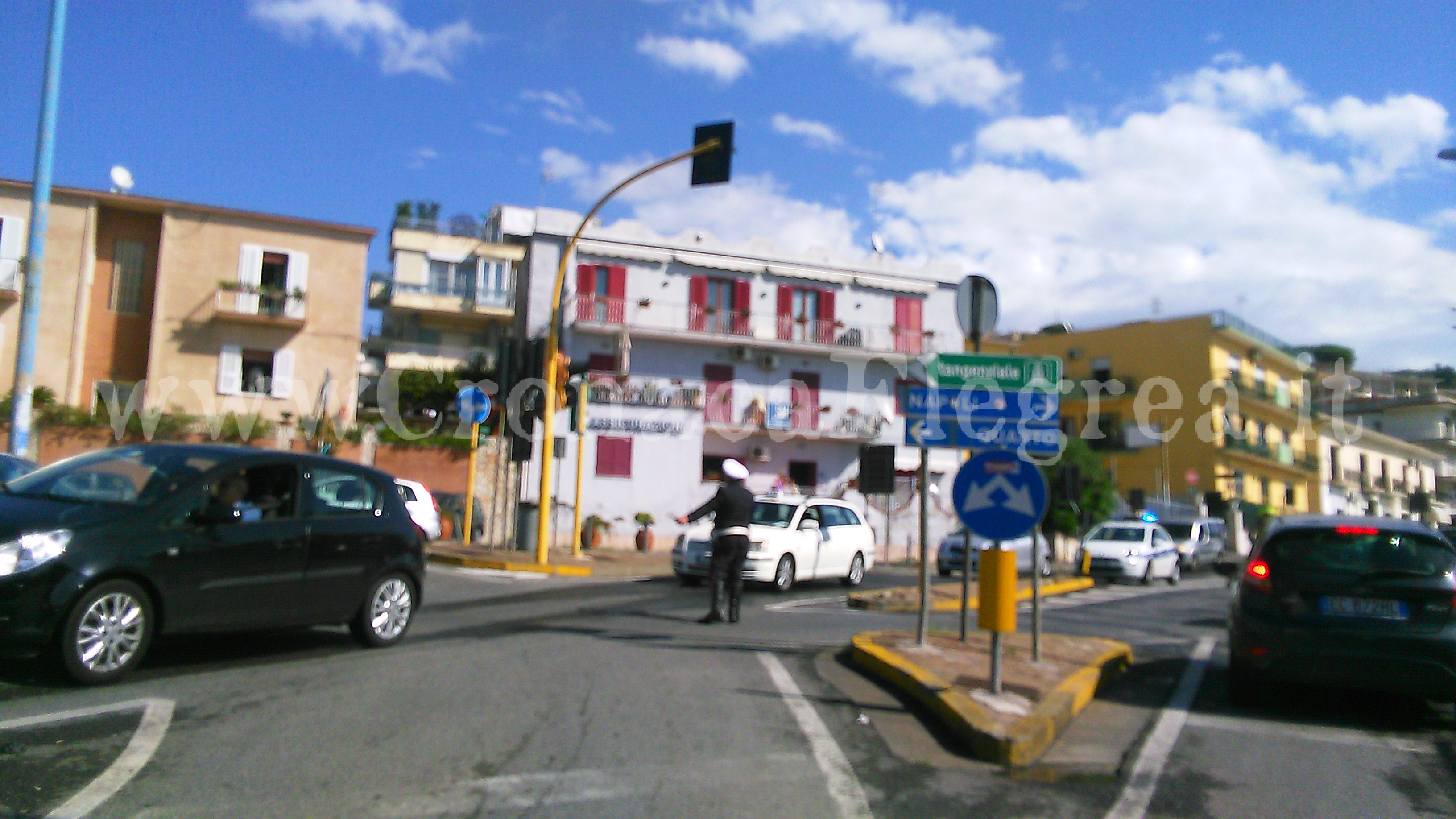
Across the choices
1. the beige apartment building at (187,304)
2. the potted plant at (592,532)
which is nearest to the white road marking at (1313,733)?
the potted plant at (592,532)

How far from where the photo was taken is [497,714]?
19.7 ft

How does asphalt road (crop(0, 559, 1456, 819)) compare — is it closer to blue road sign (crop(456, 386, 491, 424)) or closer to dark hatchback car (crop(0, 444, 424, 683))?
dark hatchback car (crop(0, 444, 424, 683))

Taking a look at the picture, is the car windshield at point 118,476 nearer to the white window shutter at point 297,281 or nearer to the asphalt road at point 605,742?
the asphalt road at point 605,742

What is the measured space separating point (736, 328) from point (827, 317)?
11.6 feet

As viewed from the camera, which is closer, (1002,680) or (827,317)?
(1002,680)

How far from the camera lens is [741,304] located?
117ft

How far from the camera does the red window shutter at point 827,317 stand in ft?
120

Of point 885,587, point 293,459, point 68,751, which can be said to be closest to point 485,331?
point 885,587

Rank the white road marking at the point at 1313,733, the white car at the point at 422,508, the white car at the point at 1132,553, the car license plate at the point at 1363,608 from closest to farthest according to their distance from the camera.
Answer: the white road marking at the point at 1313,733 → the car license plate at the point at 1363,608 → the white car at the point at 422,508 → the white car at the point at 1132,553

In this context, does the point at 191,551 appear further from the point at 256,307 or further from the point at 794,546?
the point at 256,307

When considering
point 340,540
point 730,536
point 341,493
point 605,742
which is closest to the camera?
point 605,742

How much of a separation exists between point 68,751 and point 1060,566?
3223 cm

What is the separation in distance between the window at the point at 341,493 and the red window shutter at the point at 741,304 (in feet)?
90.2

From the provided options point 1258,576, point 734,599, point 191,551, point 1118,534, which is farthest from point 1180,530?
point 191,551
